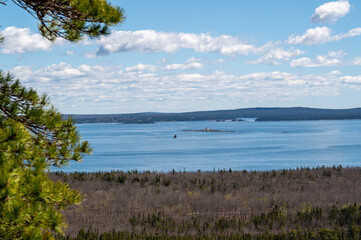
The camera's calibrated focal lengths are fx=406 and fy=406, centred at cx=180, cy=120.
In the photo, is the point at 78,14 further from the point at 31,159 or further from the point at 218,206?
the point at 218,206

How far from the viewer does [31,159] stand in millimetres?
5301

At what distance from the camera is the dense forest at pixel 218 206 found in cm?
1055

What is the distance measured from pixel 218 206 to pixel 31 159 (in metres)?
9.41

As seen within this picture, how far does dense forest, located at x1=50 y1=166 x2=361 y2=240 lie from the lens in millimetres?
10555

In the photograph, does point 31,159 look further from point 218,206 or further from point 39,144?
point 218,206

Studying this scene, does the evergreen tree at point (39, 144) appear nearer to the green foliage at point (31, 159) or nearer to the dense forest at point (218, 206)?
the green foliage at point (31, 159)

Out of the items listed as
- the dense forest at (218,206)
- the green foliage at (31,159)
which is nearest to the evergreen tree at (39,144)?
the green foliage at (31,159)

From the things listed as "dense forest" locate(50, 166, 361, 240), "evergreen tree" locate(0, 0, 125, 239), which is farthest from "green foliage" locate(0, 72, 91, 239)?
"dense forest" locate(50, 166, 361, 240)

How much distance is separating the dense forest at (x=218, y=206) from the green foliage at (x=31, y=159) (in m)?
4.21

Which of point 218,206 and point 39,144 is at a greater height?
point 39,144

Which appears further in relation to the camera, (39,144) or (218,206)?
(218,206)

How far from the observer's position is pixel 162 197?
1504 cm

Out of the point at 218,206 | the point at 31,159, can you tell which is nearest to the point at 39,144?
the point at 31,159

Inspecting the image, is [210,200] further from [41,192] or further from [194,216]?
[41,192]
